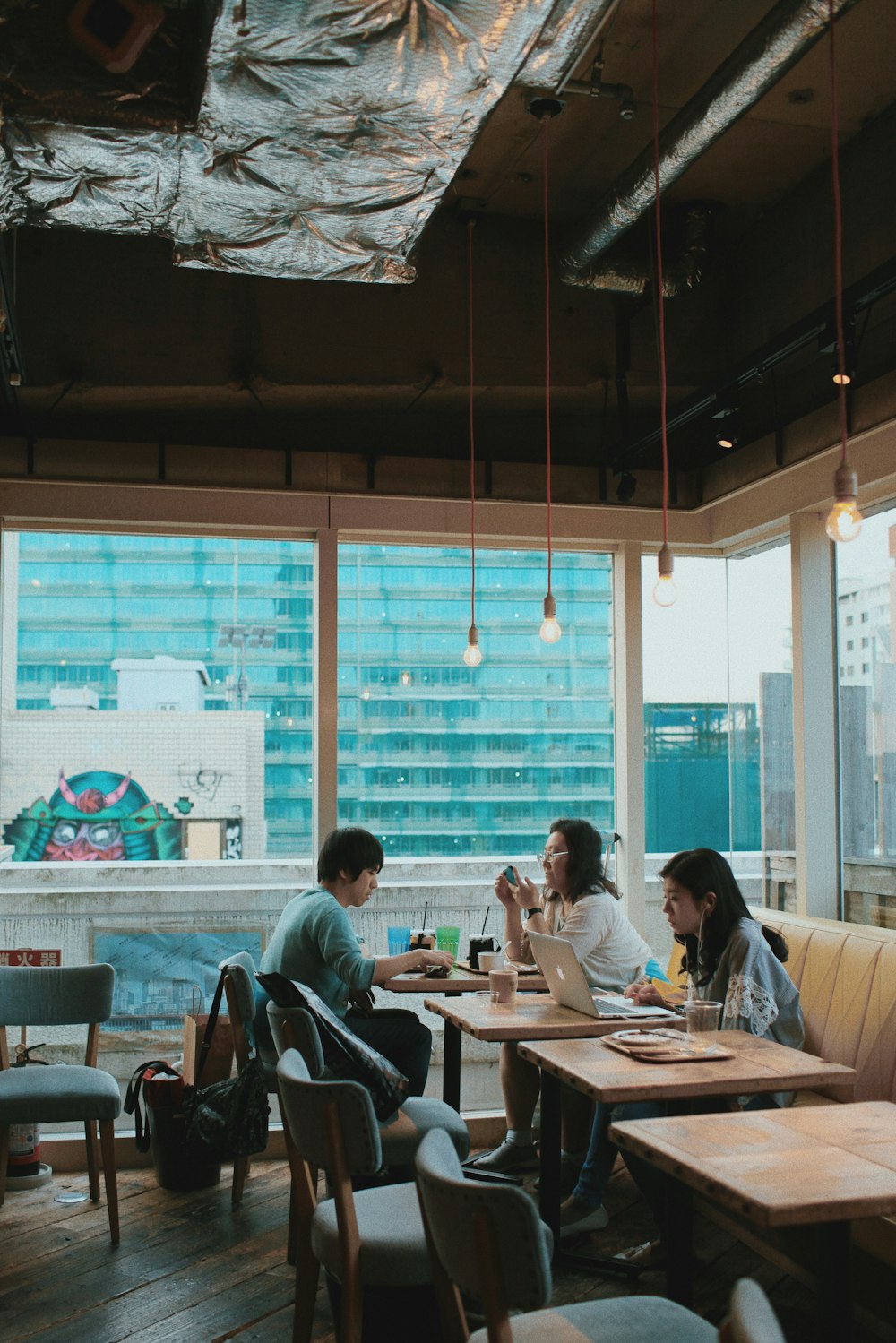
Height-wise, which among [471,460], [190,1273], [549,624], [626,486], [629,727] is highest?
[471,460]

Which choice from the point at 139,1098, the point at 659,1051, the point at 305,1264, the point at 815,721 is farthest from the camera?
the point at 815,721

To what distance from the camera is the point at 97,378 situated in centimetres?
530

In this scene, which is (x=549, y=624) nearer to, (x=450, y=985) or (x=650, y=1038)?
(x=450, y=985)

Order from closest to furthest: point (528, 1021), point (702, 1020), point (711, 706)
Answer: point (702, 1020)
point (528, 1021)
point (711, 706)

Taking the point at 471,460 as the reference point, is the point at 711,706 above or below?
below

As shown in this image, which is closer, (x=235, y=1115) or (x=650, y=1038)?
(x=650, y=1038)

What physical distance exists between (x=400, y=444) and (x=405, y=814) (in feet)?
6.21

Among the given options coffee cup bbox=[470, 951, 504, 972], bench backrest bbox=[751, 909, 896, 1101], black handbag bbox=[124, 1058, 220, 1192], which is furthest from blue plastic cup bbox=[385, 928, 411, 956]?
bench backrest bbox=[751, 909, 896, 1101]

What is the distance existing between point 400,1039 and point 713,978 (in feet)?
3.65

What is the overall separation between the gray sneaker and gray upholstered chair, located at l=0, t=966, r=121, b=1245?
1.42m

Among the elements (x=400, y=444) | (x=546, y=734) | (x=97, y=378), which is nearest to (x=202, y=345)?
(x=97, y=378)

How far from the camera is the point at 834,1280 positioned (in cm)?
239

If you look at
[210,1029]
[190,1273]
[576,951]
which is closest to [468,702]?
[576,951]

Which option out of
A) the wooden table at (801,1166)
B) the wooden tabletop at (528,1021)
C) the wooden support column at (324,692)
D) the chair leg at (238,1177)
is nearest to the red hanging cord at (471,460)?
the wooden support column at (324,692)
